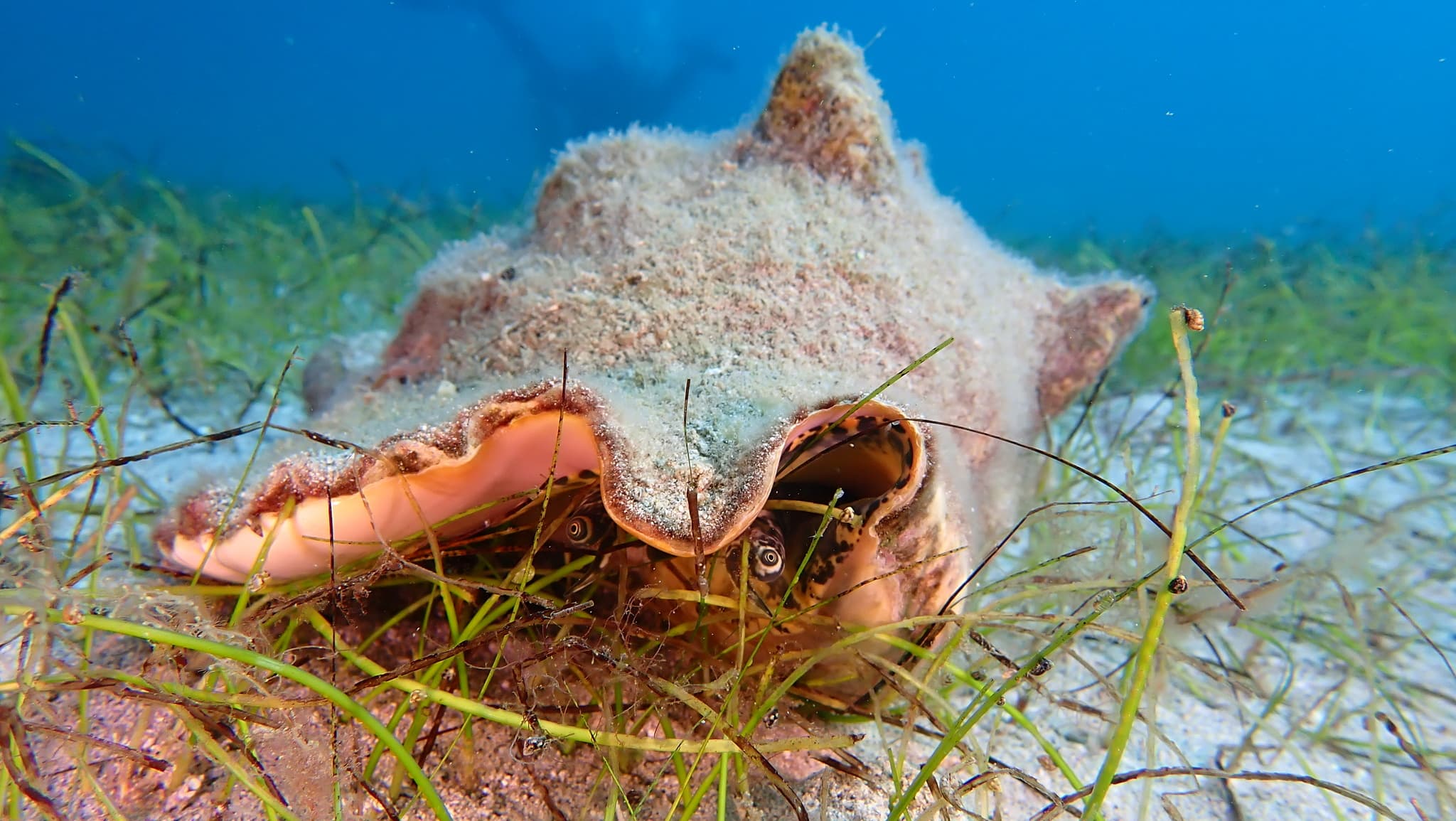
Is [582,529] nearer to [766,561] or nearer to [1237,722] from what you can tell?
[766,561]

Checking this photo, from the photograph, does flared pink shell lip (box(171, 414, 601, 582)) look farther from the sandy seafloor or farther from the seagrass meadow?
the sandy seafloor

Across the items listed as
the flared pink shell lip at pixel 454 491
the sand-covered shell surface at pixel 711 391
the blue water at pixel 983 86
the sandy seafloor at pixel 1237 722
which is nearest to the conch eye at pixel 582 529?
the sand-covered shell surface at pixel 711 391

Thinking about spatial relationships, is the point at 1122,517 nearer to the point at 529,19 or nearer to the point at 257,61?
the point at 529,19

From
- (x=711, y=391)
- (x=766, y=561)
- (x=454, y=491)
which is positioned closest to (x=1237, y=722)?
(x=766, y=561)

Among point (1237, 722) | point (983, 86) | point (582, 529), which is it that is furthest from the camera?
→ point (983, 86)

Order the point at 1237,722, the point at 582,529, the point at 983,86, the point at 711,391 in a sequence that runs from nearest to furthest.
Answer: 1. the point at 711,391
2. the point at 582,529
3. the point at 1237,722
4. the point at 983,86

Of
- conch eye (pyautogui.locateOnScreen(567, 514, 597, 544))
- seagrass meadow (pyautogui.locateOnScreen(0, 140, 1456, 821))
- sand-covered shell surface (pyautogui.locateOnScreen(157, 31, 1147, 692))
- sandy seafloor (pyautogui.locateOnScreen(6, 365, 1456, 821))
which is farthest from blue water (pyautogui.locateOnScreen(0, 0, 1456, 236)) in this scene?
conch eye (pyautogui.locateOnScreen(567, 514, 597, 544))

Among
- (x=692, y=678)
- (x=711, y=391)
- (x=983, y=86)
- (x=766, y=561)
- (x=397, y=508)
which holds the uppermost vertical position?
(x=983, y=86)
